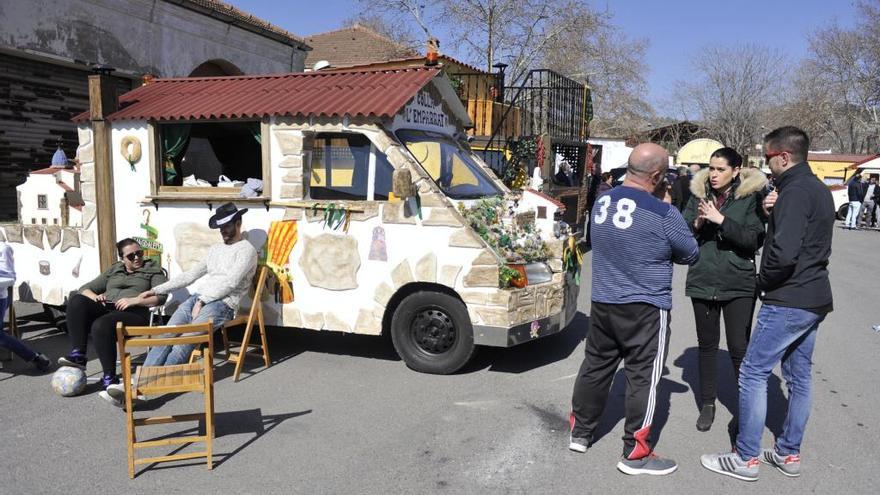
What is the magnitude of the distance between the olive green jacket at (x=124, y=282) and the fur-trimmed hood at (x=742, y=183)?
4185 mm

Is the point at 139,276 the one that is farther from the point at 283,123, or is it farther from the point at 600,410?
the point at 600,410

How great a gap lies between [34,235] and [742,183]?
6.59m

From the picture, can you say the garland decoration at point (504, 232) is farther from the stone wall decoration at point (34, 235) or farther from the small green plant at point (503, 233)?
the stone wall decoration at point (34, 235)

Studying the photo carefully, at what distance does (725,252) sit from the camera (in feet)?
13.3

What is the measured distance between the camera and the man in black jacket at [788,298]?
339cm

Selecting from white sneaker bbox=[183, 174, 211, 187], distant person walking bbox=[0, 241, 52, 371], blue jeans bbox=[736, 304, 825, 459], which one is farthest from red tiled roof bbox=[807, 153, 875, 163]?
distant person walking bbox=[0, 241, 52, 371]

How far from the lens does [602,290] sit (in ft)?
12.3

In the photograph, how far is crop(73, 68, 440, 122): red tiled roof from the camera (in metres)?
5.52

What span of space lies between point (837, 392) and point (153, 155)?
243 inches

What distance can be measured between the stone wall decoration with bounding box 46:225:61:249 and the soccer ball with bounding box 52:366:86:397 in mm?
2262

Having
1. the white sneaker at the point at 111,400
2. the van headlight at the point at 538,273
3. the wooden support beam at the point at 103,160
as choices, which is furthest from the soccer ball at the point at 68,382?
the van headlight at the point at 538,273

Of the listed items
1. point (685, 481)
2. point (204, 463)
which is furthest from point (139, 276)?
point (685, 481)

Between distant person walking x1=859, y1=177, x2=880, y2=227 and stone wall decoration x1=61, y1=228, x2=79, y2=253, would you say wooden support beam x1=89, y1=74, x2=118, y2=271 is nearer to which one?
stone wall decoration x1=61, y1=228, x2=79, y2=253

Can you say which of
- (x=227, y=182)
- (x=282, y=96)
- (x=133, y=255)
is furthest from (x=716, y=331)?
(x=133, y=255)
